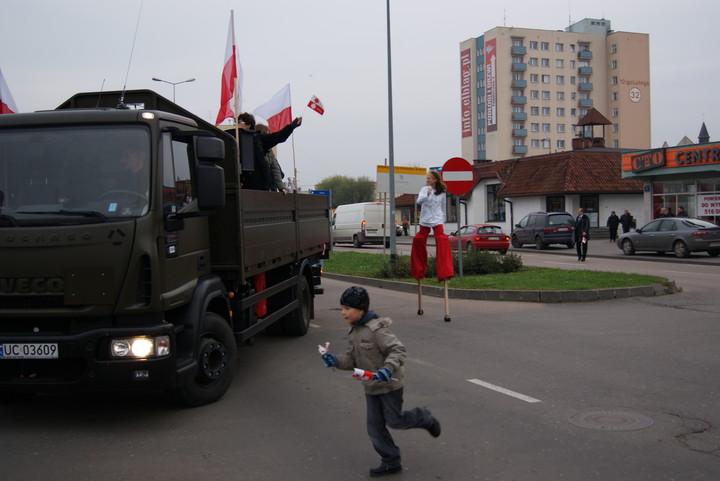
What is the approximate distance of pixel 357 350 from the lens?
443 centimetres

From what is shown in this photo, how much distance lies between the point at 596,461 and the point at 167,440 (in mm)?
3080

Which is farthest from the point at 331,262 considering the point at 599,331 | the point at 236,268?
the point at 236,268

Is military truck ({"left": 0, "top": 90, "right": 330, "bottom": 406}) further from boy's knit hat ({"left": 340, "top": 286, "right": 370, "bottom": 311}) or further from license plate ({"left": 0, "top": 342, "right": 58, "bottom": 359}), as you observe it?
boy's knit hat ({"left": 340, "top": 286, "right": 370, "bottom": 311})

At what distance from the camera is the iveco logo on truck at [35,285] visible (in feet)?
16.8

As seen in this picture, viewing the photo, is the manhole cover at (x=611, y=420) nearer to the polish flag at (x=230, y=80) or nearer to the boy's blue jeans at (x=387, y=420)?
the boy's blue jeans at (x=387, y=420)

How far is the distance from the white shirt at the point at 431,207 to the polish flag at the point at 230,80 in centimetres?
329

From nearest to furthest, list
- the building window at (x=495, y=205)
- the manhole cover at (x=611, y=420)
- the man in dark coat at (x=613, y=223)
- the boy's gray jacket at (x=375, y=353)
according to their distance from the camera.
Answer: the boy's gray jacket at (x=375, y=353) < the manhole cover at (x=611, y=420) < the man in dark coat at (x=613, y=223) < the building window at (x=495, y=205)

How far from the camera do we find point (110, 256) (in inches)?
201

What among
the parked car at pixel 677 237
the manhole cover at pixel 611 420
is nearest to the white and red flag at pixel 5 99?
the manhole cover at pixel 611 420

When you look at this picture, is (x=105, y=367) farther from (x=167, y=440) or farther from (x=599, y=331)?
(x=599, y=331)

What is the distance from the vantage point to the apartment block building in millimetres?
103062

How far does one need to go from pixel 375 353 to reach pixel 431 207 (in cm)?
646

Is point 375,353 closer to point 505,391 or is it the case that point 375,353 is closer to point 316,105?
point 505,391

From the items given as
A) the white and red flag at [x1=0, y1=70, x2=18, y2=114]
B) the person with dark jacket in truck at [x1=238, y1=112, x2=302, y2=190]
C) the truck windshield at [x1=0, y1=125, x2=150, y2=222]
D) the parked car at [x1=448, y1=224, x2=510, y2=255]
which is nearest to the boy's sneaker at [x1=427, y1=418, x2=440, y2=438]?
the truck windshield at [x1=0, y1=125, x2=150, y2=222]
